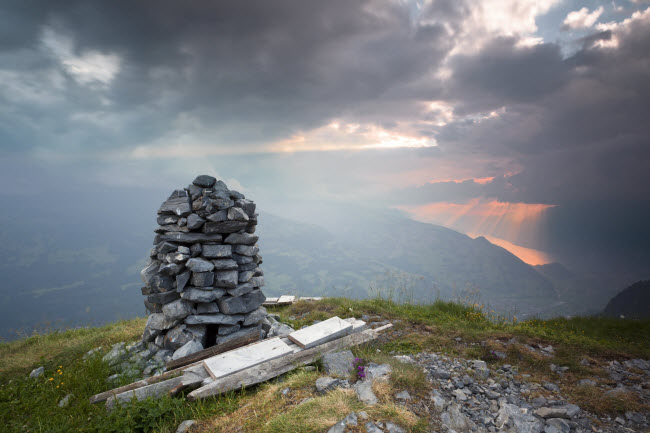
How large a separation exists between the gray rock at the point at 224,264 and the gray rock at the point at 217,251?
14 centimetres

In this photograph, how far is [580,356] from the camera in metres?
7.10

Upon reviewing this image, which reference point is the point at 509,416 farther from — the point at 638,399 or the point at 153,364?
the point at 153,364

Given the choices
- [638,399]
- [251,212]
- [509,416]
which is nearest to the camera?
[509,416]

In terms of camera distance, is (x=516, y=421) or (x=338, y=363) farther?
(x=338, y=363)

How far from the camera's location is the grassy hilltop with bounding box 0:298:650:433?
4.50 meters

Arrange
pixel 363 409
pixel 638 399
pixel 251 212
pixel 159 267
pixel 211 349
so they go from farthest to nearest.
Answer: pixel 251 212, pixel 159 267, pixel 211 349, pixel 638 399, pixel 363 409

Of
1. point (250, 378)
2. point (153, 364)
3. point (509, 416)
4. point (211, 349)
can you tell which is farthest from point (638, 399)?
point (153, 364)

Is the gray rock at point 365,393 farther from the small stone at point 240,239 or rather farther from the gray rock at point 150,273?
the gray rock at point 150,273

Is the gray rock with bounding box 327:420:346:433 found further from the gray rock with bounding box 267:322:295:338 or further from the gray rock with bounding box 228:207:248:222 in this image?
the gray rock with bounding box 228:207:248:222

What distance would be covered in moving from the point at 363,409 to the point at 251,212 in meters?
6.35

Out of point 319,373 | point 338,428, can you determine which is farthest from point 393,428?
point 319,373

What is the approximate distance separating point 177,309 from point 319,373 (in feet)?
14.8

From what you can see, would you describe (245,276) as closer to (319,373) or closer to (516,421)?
(319,373)

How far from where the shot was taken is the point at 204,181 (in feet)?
27.6
